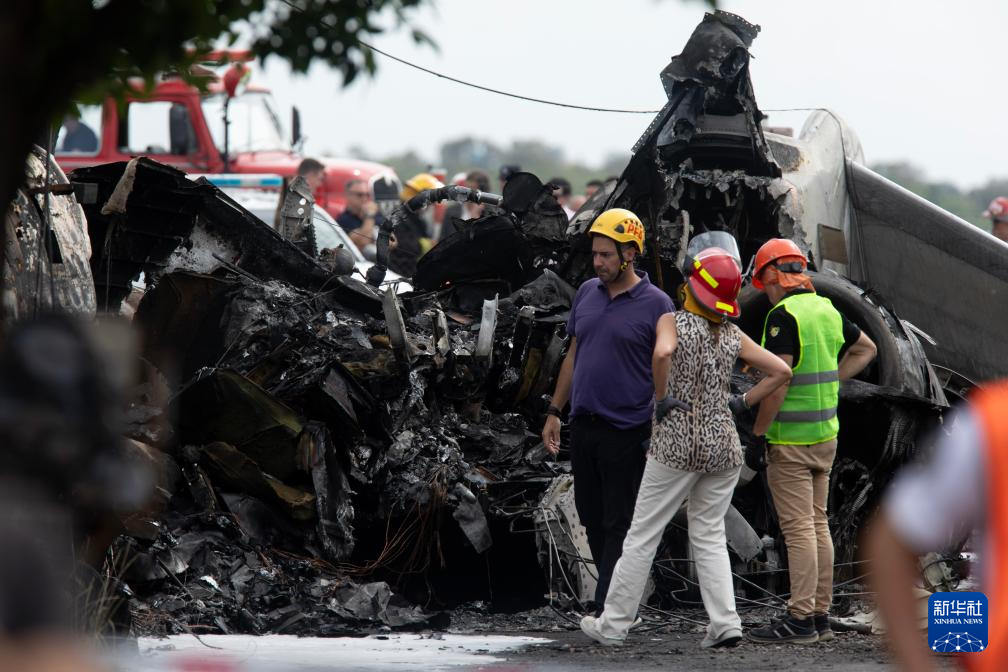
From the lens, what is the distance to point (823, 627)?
7516mm

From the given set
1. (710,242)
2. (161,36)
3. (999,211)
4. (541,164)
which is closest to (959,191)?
(541,164)

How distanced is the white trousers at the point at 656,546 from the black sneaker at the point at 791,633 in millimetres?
427

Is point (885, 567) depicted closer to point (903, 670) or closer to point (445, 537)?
point (903, 670)

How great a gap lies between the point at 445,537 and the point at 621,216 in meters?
2.29

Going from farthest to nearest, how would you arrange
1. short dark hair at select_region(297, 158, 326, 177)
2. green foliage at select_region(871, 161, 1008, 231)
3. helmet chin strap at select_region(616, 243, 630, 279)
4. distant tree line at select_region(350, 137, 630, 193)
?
1. distant tree line at select_region(350, 137, 630, 193)
2. green foliage at select_region(871, 161, 1008, 231)
3. short dark hair at select_region(297, 158, 326, 177)
4. helmet chin strap at select_region(616, 243, 630, 279)

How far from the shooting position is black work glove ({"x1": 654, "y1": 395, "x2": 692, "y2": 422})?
7027 millimetres

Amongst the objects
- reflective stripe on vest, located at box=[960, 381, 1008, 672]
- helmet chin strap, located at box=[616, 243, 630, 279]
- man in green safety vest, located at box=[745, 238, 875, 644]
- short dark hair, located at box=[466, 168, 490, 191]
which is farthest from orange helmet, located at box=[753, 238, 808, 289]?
short dark hair, located at box=[466, 168, 490, 191]

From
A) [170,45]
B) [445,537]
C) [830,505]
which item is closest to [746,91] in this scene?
[830,505]

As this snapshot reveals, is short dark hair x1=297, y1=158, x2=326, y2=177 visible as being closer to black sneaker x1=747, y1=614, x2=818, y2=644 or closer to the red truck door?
the red truck door

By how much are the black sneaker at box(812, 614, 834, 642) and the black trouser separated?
3.40ft

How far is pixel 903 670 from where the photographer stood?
2.58 m

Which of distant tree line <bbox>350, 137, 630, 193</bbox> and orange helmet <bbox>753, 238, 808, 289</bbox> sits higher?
distant tree line <bbox>350, 137, 630, 193</bbox>

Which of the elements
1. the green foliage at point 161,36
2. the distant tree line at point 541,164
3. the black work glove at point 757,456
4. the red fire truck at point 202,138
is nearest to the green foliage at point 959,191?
the distant tree line at point 541,164

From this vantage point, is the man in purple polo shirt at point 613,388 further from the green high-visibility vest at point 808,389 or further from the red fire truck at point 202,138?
the red fire truck at point 202,138
